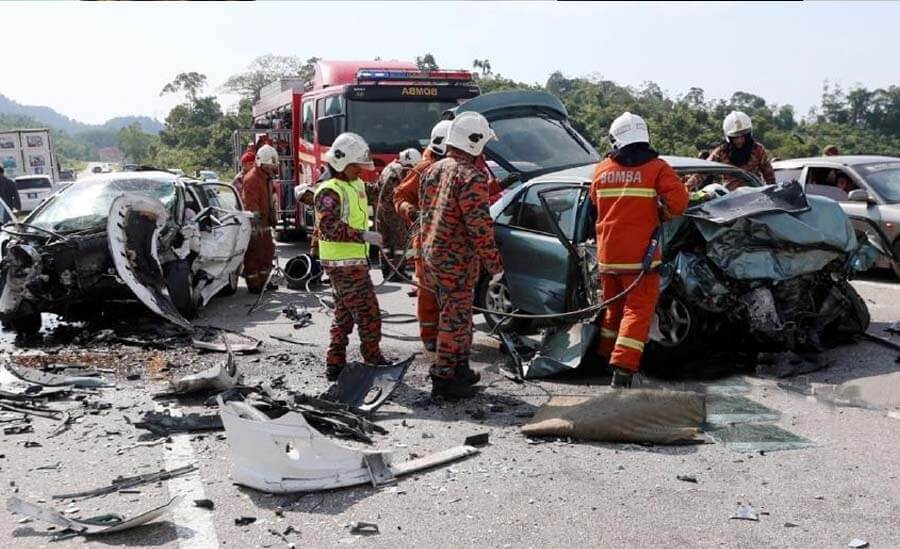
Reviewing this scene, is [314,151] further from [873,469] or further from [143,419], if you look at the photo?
[873,469]

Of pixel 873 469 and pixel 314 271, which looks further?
pixel 314 271

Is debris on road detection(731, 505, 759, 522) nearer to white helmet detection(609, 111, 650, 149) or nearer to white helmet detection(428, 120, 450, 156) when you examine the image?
white helmet detection(609, 111, 650, 149)

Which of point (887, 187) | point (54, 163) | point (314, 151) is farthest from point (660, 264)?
point (54, 163)

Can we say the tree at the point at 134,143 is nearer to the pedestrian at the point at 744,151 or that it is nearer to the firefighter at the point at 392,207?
the firefighter at the point at 392,207

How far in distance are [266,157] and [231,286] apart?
1.71 metres

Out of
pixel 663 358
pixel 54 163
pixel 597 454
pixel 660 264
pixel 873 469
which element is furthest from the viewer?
pixel 54 163

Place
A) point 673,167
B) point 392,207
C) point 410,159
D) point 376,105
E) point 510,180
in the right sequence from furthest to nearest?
1. point 376,105
2. point 392,207
3. point 410,159
4. point 510,180
5. point 673,167

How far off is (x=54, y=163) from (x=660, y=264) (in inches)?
1739

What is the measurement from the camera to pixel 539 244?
6867 millimetres

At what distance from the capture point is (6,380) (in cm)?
670

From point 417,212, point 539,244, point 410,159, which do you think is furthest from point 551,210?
point 410,159

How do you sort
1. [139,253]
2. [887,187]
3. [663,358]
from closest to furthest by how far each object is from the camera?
[663,358]
[139,253]
[887,187]

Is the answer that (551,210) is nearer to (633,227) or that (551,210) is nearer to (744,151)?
(633,227)

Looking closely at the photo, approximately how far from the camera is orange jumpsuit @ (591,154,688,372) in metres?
5.51
